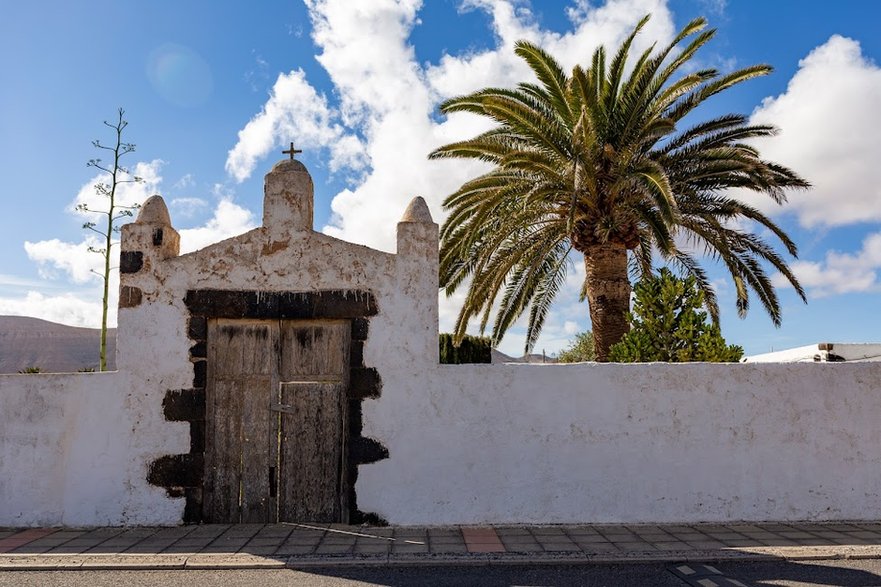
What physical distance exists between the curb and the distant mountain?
60144 millimetres

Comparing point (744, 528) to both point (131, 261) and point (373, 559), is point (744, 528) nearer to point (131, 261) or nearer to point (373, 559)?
point (373, 559)

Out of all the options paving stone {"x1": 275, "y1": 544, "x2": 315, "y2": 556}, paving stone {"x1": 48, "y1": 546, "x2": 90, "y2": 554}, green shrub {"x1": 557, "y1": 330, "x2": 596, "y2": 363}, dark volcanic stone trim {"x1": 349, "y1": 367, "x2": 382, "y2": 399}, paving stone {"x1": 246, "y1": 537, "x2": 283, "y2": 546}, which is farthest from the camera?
green shrub {"x1": 557, "y1": 330, "x2": 596, "y2": 363}

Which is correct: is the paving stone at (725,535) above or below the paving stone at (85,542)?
above

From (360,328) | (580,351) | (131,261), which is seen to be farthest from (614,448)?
(580,351)

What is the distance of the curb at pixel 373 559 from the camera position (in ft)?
19.0

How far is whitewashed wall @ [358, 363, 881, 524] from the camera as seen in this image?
7.15 m

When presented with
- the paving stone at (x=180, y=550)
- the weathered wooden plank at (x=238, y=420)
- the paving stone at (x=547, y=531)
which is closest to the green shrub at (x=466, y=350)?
the weathered wooden plank at (x=238, y=420)

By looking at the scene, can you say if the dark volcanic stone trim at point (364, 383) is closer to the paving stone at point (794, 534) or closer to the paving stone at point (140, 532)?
the paving stone at point (140, 532)

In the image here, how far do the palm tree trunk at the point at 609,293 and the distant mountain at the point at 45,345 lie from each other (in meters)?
58.1

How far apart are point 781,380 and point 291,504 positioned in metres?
5.27

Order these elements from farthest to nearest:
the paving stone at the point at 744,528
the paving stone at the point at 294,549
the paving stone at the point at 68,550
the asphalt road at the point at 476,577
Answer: the paving stone at the point at 744,528, the paving stone at the point at 68,550, the paving stone at the point at 294,549, the asphalt road at the point at 476,577

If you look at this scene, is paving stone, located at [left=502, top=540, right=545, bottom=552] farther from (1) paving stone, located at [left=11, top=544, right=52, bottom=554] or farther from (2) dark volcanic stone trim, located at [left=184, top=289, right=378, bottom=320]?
(1) paving stone, located at [left=11, top=544, right=52, bottom=554]

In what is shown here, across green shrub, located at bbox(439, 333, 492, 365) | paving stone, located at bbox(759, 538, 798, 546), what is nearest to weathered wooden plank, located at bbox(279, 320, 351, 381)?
paving stone, located at bbox(759, 538, 798, 546)

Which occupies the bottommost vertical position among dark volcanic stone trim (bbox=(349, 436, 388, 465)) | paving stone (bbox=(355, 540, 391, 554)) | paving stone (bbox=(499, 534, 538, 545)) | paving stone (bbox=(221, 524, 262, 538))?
paving stone (bbox=(355, 540, 391, 554))
